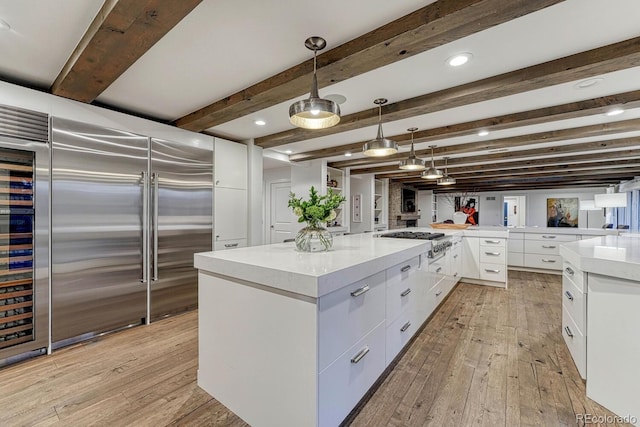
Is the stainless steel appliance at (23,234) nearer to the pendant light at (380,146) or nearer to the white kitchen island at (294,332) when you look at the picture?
the white kitchen island at (294,332)

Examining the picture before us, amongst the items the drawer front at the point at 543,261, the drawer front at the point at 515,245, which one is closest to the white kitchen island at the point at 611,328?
the drawer front at the point at 543,261

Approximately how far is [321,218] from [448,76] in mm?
1547

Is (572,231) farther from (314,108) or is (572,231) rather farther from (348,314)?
(314,108)

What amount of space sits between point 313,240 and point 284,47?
132 centimetres

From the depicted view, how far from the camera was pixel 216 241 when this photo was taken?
3631 mm

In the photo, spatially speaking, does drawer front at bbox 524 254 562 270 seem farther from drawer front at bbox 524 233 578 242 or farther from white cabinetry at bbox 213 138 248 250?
white cabinetry at bbox 213 138 248 250

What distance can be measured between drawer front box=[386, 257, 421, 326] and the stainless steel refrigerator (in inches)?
96.8

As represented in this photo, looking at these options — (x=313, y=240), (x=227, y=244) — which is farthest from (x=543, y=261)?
(x=227, y=244)

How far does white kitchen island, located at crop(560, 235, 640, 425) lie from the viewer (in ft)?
5.06

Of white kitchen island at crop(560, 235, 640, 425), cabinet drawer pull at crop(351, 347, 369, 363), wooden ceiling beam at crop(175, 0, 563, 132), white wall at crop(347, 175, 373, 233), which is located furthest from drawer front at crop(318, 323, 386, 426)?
white wall at crop(347, 175, 373, 233)

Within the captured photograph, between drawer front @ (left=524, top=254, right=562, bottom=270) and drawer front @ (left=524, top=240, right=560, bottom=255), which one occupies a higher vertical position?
drawer front @ (left=524, top=240, right=560, bottom=255)

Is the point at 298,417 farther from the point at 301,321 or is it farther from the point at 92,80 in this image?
the point at 92,80

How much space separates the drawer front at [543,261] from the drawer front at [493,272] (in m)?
1.63

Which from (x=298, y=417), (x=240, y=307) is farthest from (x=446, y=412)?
(x=240, y=307)
